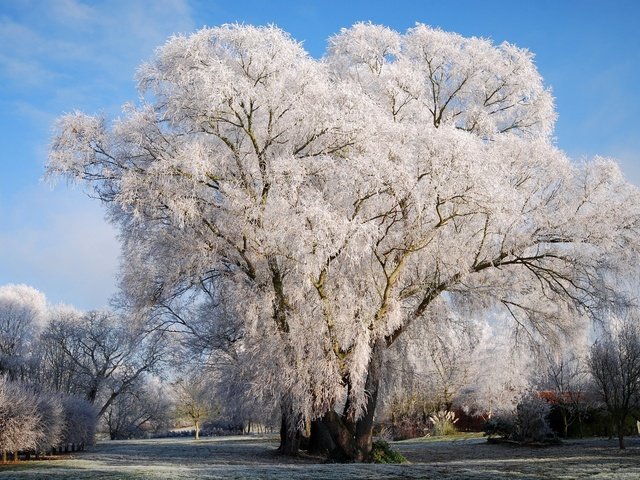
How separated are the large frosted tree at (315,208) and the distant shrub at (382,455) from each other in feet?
2.17

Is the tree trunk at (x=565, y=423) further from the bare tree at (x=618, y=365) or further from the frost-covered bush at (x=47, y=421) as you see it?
the frost-covered bush at (x=47, y=421)

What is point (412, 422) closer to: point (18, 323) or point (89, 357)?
point (89, 357)

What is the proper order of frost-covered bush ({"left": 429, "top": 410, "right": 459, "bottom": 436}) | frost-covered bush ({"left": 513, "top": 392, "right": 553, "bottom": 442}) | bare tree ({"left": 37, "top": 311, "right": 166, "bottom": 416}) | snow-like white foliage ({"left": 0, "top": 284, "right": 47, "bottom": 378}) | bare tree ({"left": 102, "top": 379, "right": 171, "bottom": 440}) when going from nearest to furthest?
frost-covered bush ({"left": 513, "top": 392, "right": 553, "bottom": 442}) → frost-covered bush ({"left": 429, "top": 410, "right": 459, "bottom": 436}) → snow-like white foliage ({"left": 0, "top": 284, "right": 47, "bottom": 378}) → bare tree ({"left": 37, "top": 311, "right": 166, "bottom": 416}) → bare tree ({"left": 102, "top": 379, "right": 171, "bottom": 440})

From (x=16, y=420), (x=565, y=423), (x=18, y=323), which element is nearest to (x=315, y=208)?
(x=16, y=420)

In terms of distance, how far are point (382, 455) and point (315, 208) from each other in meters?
7.96

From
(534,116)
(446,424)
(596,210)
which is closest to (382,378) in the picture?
(596,210)

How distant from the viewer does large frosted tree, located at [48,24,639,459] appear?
15961mm

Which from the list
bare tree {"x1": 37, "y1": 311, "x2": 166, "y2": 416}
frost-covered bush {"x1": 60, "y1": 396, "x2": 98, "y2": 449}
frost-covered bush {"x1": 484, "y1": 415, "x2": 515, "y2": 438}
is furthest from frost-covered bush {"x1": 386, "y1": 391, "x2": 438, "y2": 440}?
frost-covered bush {"x1": 60, "y1": 396, "x2": 98, "y2": 449}

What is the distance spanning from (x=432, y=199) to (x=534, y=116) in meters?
8.13

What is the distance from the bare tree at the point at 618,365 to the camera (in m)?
22.9

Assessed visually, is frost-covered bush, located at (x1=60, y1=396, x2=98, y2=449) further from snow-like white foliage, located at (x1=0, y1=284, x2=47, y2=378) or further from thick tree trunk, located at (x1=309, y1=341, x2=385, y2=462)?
snow-like white foliage, located at (x1=0, y1=284, x2=47, y2=378)

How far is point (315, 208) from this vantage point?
49.4 ft

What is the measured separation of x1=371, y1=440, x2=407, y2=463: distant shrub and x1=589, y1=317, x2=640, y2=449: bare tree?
886cm

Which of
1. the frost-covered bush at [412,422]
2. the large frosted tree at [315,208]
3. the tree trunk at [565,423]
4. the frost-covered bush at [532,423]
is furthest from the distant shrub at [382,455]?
the frost-covered bush at [412,422]
